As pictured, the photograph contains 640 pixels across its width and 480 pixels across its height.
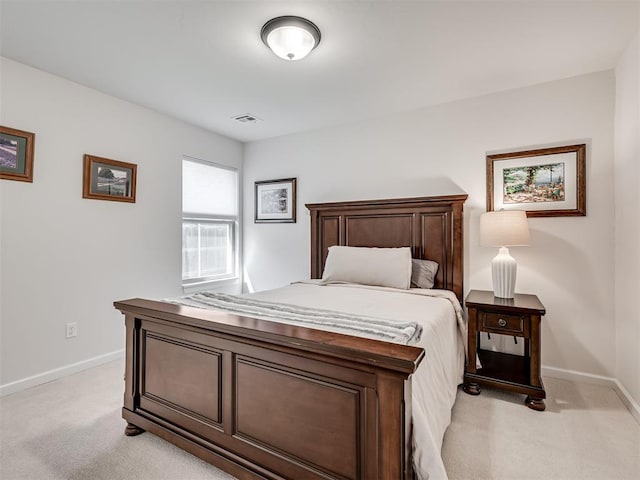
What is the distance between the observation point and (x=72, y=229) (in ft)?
8.91

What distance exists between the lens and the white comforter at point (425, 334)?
1.17m

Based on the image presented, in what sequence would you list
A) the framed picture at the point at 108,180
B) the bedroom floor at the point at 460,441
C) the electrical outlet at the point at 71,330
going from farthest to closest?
the framed picture at the point at 108,180 → the electrical outlet at the point at 71,330 → the bedroom floor at the point at 460,441

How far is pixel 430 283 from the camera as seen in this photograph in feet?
9.61

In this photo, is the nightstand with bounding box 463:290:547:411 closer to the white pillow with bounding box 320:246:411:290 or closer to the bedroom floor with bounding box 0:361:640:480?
the bedroom floor with bounding box 0:361:640:480

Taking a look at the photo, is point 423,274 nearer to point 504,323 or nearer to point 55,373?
point 504,323

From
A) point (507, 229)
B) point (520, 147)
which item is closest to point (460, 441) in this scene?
point (507, 229)

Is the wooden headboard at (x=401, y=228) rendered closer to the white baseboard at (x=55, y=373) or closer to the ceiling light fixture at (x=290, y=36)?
the ceiling light fixture at (x=290, y=36)

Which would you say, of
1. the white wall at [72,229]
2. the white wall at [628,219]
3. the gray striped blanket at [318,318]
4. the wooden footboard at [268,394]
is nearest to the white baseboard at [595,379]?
the white wall at [628,219]

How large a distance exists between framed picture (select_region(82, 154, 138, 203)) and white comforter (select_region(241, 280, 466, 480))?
5.75 ft

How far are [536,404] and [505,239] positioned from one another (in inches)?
44.7

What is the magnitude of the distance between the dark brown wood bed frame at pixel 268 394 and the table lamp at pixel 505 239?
1.75 metres

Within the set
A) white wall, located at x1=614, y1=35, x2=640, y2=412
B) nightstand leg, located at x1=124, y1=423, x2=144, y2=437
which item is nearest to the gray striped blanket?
nightstand leg, located at x1=124, y1=423, x2=144, y2=437

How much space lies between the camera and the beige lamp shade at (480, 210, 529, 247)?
8.01 ft

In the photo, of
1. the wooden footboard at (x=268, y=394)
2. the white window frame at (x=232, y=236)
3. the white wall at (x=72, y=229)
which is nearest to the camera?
the wooden footboard at (x=268, y=394)
